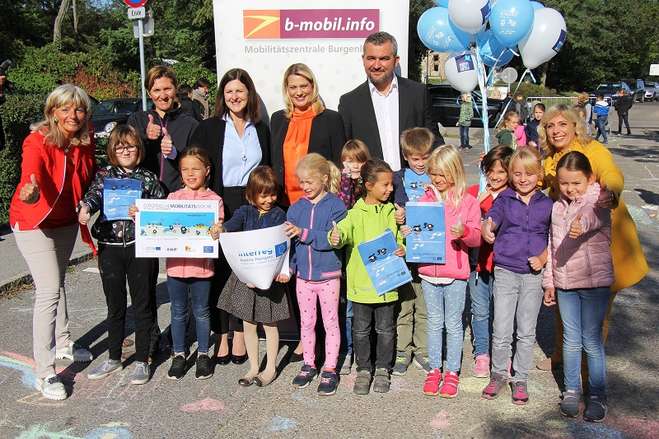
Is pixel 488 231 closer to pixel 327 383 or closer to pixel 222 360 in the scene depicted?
pixel 327 383

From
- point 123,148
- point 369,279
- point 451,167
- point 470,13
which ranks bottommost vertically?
point 369,279

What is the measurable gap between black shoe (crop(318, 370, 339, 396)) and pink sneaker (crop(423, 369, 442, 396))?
1.93ft

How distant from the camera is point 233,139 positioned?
418cm

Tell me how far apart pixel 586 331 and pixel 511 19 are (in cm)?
586

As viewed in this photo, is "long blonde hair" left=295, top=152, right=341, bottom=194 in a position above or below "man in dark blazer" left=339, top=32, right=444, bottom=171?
below

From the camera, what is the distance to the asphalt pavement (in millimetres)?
3459

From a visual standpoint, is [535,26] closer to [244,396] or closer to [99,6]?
[244,396]

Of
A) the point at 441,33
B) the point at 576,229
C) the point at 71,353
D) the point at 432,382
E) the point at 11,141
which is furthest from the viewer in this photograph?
the point at 441,33

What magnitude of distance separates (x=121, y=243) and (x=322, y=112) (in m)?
1.63

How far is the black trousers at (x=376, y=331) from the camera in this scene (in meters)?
3.99

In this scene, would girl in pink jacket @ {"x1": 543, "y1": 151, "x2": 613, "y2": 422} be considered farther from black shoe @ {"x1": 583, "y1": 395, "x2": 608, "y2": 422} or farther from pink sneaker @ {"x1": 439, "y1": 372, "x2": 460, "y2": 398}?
pink sneaker @ {"x1": 439, "y1": 372, "x2": 460, "y2": 398}

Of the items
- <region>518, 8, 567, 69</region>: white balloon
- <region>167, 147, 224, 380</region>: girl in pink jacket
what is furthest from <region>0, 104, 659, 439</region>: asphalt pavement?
<region>518, 8, 567, 69</region>: white balloon

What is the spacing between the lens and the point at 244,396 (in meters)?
3.92

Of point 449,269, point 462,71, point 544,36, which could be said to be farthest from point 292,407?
point 462,71
